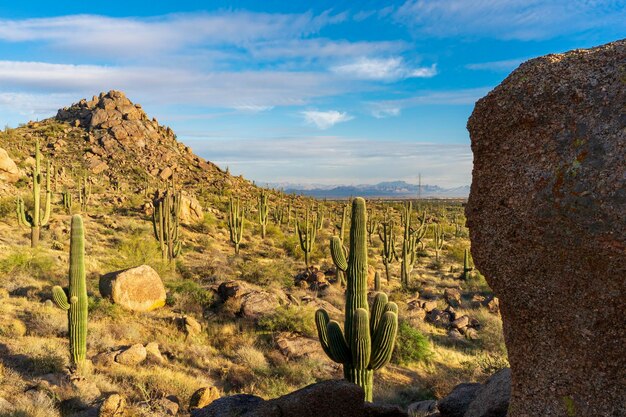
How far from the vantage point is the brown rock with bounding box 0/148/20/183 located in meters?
34.4

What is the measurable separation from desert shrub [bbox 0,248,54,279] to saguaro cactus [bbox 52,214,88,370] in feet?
20.6

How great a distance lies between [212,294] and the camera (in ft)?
51.1

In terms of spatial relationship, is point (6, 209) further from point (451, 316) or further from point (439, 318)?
point (451, 316)

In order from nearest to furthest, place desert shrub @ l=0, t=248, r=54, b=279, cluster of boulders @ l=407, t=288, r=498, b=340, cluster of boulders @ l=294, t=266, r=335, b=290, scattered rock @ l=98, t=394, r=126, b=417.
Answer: scattered rock @ l=98, t=394, r=126, b=417
cluster of boulders @ l=407, t=288, r=498, b=340
desert shrub @ l=0, t=248, r=54, b=279
cluster of boulders @ l=294, t=266, r=335, b=290

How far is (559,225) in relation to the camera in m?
2.88

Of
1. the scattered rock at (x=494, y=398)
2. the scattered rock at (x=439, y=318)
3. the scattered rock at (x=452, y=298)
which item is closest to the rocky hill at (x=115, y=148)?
the scattered rock at (x=452, y=298)

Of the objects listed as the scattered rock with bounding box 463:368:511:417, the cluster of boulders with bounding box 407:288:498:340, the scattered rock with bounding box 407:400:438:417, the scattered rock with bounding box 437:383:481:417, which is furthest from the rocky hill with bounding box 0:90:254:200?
the scattered rock with bounding box 463:368:511:417

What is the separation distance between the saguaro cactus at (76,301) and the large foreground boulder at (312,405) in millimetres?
6205

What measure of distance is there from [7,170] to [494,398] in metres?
39.1

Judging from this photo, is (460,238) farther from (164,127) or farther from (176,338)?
(164,127)

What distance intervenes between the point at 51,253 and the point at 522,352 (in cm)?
2103

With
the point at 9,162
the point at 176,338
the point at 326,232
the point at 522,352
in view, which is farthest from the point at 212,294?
the point at 9,162

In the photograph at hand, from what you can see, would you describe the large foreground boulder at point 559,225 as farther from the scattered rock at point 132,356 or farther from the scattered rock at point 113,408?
the scattered rock at point 132,356

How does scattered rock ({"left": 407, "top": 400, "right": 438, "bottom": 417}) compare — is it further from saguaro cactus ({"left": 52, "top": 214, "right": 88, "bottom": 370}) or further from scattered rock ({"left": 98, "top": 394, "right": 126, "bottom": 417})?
saguaro cactus ({"left": 52, "top": 214, "right": 88, "bottom": 370})
